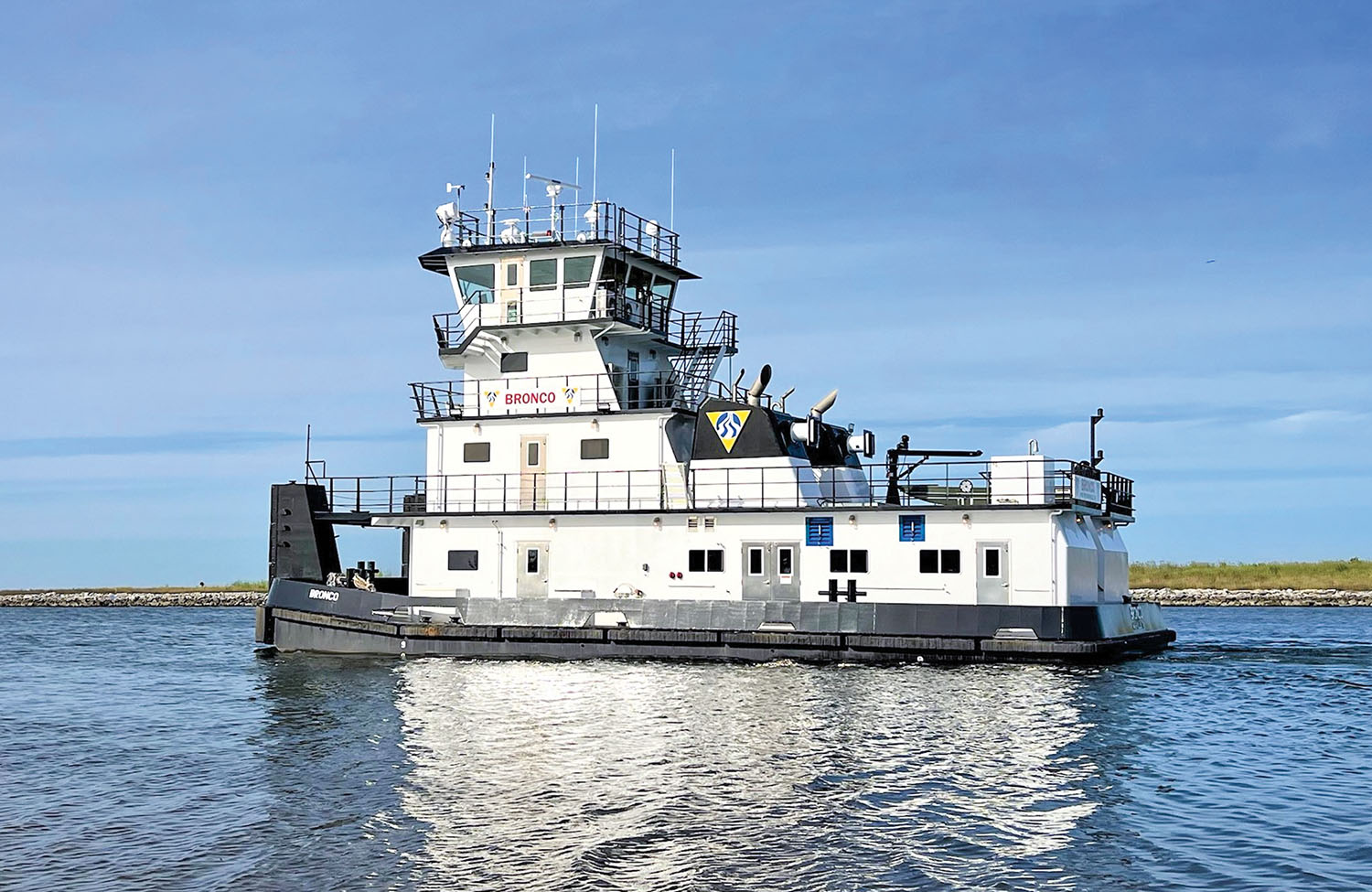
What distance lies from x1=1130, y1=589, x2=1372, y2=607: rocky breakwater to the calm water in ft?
127

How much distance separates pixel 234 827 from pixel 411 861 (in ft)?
8.79

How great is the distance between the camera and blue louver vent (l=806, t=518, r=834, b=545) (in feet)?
88.4

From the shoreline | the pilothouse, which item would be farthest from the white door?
the shoreline

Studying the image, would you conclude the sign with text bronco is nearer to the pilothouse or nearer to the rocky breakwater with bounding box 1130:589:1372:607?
the pilothouse

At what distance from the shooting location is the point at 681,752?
16.9 meters

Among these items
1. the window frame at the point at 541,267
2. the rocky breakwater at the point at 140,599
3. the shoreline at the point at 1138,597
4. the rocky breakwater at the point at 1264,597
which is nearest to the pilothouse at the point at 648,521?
the window frame at the point at 541,267

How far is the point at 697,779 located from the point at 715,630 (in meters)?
11.0

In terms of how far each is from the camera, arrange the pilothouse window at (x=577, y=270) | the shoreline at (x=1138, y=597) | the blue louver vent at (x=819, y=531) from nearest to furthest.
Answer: the blue louver vent at (x=819, y=531) < the pilothouse window at (x=577, y=270) < the shoreline at (x=1138, y=597)

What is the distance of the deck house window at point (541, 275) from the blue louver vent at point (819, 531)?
8403mm

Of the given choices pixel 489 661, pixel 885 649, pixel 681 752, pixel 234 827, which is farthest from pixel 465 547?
pixel 234 827

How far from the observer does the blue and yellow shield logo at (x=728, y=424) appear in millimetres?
28219

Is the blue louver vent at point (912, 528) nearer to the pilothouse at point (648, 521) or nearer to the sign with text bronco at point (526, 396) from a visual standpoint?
the pilothouse at point (648, 521)

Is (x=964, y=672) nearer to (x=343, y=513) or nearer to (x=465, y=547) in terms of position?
(x=465, y=547)

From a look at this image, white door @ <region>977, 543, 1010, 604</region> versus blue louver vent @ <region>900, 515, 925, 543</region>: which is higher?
blue louver vent @ <region>900, 515, 925, 543</region>
